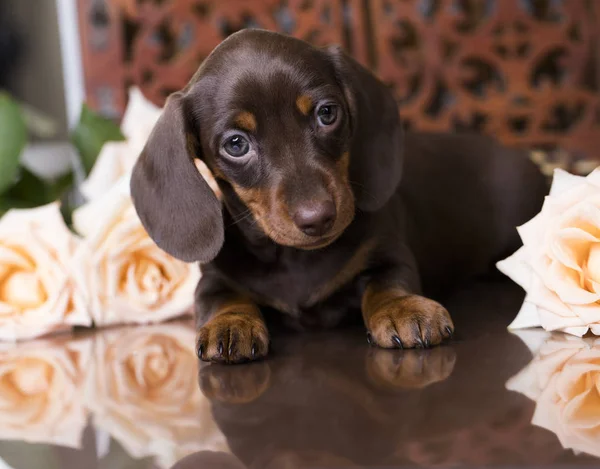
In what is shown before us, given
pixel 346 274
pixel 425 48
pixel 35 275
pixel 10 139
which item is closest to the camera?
pixel 346 274

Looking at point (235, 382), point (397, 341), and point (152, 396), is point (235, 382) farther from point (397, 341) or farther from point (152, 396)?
point (397, 341)

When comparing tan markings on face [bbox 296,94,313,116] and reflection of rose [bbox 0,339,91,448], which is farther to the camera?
tan markings on face [bbox 296,94,313,116]

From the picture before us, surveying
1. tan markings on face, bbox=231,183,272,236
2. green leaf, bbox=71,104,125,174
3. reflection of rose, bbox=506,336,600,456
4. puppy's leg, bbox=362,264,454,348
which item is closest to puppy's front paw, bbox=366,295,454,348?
puppy's leg, bbox=362,264,454,348

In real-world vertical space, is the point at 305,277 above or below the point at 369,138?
below

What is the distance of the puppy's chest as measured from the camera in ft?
6.23

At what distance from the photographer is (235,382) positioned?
1.49 metres

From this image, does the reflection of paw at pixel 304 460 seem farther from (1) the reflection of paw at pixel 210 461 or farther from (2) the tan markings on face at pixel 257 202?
(2) the tan markings on face at pixel 257 202

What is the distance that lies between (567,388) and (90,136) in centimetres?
181

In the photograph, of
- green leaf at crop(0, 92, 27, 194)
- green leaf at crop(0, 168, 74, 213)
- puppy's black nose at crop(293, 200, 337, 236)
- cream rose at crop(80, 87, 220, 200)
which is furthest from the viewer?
green leaf at crop(0, 168, 74, 213)

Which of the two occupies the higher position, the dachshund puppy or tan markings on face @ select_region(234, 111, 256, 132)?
tan markings on face @ select_region(234, 111, 256, 132)

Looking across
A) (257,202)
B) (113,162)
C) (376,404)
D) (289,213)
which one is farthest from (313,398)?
(113,162)

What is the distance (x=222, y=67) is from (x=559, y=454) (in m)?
1.18

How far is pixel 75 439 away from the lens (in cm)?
124

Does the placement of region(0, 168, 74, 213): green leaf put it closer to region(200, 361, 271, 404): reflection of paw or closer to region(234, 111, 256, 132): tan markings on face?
region(234, 111, 256, 132): tan markings on face
